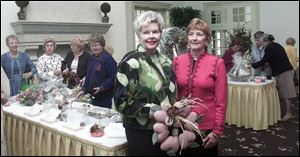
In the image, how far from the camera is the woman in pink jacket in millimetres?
1568

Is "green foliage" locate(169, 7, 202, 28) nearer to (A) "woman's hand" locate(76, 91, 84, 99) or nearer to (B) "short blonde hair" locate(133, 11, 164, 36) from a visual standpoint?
(A) "woman's hand" locate(76, 91, 84, 99)

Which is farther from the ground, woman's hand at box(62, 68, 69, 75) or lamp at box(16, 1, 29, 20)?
lamp at box(16, 1, 29, 20)

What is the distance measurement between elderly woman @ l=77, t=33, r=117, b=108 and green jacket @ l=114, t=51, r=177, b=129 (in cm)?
111

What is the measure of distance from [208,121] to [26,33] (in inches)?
146

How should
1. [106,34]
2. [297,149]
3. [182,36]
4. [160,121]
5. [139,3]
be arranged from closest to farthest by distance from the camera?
[160,121] → [182,36] → [297,149] → [106,34] → [139,3]

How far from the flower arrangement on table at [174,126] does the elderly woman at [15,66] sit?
71.5 inches

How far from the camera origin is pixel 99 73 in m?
2.42

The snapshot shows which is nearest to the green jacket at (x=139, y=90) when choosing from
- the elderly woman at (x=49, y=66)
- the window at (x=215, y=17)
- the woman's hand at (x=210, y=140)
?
the woman's hand at (x=210, y=140)

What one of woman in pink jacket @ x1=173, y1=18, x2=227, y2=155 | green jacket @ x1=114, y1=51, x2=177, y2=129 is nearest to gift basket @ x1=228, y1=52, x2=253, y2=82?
woman in pink jacket @ x1=173, y1=18, x2=227, y2=155

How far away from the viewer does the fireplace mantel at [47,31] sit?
453 cm

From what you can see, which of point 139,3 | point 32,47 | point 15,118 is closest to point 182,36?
point 15,118

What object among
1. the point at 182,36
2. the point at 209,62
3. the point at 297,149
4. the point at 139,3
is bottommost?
the point at 297,149

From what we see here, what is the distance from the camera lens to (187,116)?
1326 millimetres

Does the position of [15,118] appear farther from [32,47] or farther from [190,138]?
[32,47]
